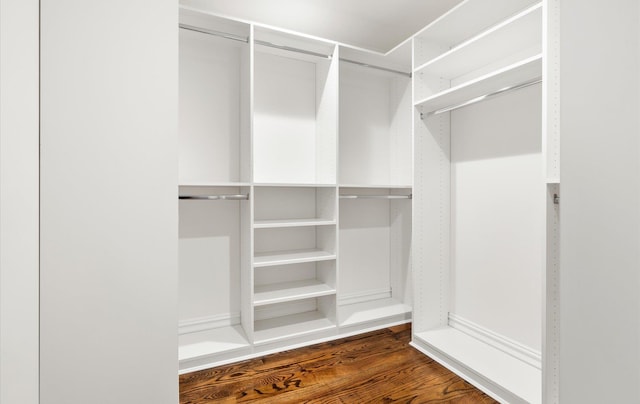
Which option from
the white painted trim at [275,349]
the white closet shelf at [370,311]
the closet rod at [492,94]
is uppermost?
the closet rod at [492,94]

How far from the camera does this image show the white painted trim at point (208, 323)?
207 cm

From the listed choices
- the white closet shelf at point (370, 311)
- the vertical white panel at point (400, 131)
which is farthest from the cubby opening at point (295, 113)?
the white closet shelf at point (370, 311)

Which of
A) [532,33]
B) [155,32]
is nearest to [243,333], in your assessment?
[155,32]

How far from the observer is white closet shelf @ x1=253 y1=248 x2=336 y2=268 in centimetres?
195

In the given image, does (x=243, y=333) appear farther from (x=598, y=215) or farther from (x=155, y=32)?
(x=598, y=215)

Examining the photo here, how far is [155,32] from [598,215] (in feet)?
3.83

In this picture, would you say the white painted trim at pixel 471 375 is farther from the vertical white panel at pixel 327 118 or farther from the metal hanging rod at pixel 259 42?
the metal hanging rod at pixel 259 42

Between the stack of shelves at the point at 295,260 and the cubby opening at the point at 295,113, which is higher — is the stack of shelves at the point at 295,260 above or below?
below

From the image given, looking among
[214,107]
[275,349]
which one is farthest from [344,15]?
[275,349]

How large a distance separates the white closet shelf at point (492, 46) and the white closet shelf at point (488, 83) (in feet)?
0.58

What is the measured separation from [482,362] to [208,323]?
1747 mm

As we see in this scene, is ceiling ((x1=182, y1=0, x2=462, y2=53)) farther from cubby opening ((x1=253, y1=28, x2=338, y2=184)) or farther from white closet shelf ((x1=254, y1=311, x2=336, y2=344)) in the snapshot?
white closet shelf ((x1=254, y1=311, x2=336, y2=344))

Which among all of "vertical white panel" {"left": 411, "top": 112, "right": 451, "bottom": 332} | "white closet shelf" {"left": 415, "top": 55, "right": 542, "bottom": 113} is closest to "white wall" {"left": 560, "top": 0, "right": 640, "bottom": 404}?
"white closet shelf" {"left": 415, "top": 55, "right": 542, "bottom": 113}

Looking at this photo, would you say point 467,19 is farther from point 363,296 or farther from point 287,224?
point 363,296
